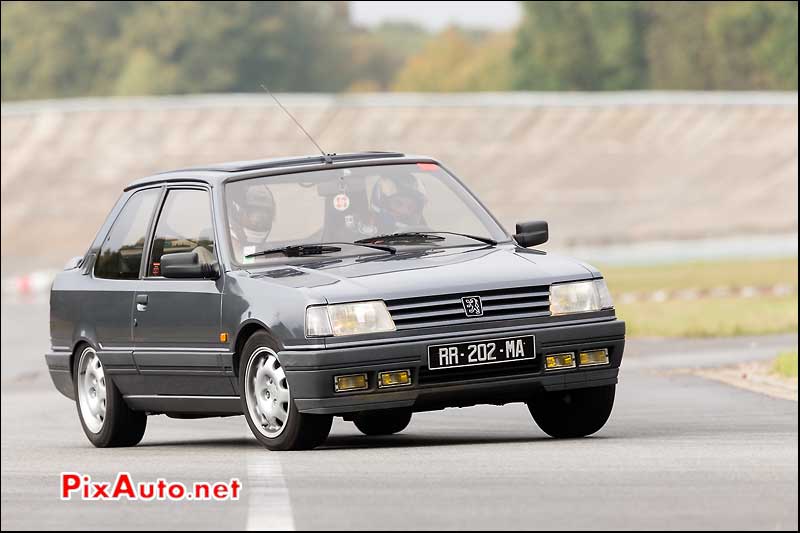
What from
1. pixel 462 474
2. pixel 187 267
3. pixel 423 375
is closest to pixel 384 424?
pixel 187 267

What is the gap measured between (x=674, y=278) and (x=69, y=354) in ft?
126

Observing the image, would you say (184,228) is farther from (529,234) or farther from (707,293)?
(707,293)

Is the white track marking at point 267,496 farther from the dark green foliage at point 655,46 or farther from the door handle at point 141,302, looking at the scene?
the dark green foliage at point 655,46

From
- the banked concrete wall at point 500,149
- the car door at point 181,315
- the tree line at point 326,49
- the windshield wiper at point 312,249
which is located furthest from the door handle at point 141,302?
the tree line at point 326,49

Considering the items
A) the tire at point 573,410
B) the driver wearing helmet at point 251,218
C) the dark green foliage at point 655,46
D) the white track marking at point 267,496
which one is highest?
the dark green foliage at point 655,46

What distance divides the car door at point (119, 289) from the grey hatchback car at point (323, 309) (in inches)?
0.5

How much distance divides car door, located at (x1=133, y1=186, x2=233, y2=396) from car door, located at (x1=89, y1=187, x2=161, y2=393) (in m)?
0.14

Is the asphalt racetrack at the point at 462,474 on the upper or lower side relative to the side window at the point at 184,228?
lower

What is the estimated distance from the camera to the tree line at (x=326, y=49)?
95812mm

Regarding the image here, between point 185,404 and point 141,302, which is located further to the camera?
point 141,302

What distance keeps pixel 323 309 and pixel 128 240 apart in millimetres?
2723

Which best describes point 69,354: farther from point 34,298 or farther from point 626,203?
point 626,203

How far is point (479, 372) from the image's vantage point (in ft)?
34.4

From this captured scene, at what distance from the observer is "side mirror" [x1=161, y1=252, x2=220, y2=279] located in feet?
37.0
